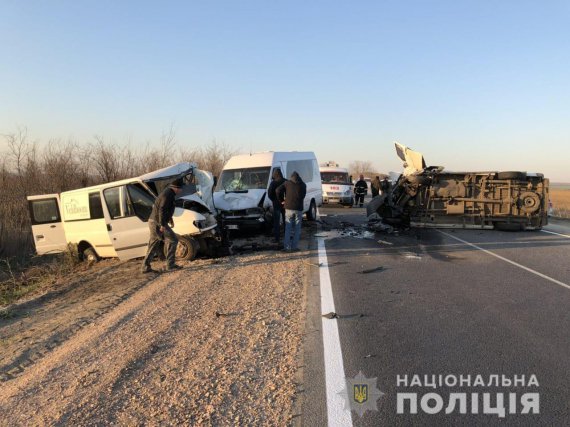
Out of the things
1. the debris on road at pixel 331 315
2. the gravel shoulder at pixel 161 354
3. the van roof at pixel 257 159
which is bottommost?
the debris on road at pixel 331 315

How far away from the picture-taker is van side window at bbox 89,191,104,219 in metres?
9.20

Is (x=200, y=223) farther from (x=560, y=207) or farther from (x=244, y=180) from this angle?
(x=560, y=207)

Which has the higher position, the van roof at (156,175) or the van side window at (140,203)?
the van roof at (156,175)

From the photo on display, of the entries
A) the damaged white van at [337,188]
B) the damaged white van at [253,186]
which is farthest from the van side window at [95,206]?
the damaged white van at [337,188]

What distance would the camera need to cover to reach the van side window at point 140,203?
8.98 metres

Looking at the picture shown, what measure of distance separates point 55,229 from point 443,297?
9.17 m

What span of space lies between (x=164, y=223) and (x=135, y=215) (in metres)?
1.50

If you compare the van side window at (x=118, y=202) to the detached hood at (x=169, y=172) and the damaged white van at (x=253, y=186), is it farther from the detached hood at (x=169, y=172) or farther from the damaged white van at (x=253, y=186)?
the damaged white van at (x=253, y=186)

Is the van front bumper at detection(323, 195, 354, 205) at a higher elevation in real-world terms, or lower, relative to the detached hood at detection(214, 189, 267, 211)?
lower

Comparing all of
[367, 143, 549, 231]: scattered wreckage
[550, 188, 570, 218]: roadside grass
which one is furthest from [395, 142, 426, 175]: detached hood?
[550, 188, 570, 218]: roadside grass

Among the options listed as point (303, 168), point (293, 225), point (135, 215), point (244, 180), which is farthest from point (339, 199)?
point (135, 215)

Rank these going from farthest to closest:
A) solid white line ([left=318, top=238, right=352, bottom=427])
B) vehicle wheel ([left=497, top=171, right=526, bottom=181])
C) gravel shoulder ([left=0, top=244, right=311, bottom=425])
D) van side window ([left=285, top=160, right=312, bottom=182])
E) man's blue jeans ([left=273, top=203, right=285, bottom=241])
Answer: van side window ([left=285, top=160, right=312, bottom=182])
vehicle wheel ([left=497, top=171, right=526, bottom=181])
man's blue jeans ([left=273, top=203, right=285, bottom=241])
gravel shoulder ([left=0, top=244, right=311, bottom=425])
solid white line ([left=318, top=238, right=352, bottom=427])

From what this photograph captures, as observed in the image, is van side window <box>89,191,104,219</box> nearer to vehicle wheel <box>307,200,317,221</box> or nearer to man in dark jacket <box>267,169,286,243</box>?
man in dark jacket <box>267,169,286,243</box>

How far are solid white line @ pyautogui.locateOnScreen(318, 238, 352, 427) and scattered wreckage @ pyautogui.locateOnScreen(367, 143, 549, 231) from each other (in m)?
8.47
